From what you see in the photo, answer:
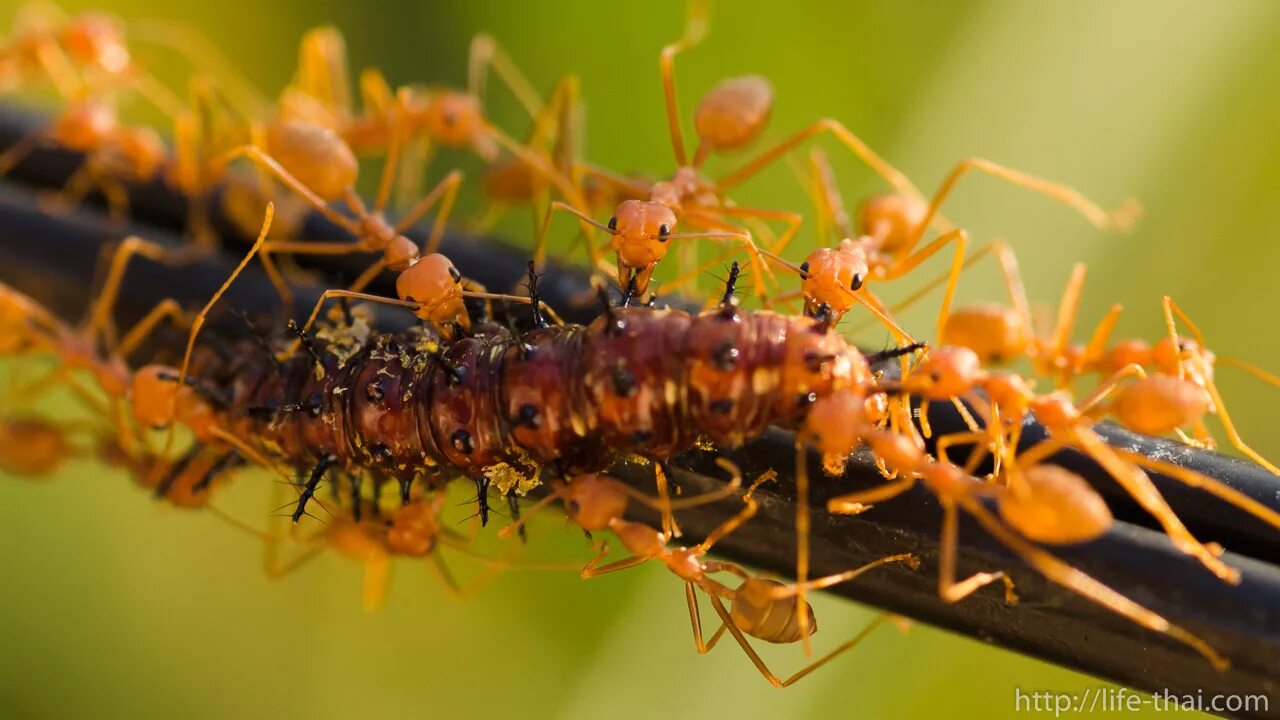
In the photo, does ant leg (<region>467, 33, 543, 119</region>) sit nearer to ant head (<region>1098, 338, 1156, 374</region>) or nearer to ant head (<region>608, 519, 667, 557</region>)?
ant head (<region>1098, 338, 1156, 374</region>)

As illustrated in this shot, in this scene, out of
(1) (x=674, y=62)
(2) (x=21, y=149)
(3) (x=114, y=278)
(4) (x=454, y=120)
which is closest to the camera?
(3) (x=114, y=278)

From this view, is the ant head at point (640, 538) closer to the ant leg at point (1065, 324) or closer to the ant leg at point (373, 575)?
the ant leg at point (373, 575)

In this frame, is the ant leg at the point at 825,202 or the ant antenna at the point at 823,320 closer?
the ant antenna at the point at 823,320

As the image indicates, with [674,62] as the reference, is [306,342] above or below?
below

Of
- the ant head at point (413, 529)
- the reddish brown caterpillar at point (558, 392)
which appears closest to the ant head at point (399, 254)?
A: the reddish brown caterpillar at point (558, 392)

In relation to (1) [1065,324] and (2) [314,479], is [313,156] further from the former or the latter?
(1) [1065,324]

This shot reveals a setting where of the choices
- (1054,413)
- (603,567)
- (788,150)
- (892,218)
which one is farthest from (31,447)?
(1054,413)
